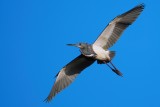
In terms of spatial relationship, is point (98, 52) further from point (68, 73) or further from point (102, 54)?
point (68, 73)

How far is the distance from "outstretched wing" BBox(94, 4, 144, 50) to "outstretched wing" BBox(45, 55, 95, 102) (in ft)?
2.73

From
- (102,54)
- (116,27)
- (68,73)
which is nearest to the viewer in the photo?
(102,54)

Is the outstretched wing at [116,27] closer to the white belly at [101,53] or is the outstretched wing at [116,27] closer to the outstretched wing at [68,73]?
the white belly at [101,53]

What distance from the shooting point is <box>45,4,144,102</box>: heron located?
19172mm

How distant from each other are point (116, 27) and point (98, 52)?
3.88 feet

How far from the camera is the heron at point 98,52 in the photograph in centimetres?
1917

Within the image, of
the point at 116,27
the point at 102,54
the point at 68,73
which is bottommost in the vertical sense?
the point at 102,54

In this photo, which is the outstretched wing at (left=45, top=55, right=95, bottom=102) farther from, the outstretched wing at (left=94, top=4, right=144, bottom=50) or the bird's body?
the outstretched wing at (left=94, top=4, right=144, bottom=50)

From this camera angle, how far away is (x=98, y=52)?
19266 mm

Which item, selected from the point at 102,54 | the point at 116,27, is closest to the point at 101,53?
the point at 102,54

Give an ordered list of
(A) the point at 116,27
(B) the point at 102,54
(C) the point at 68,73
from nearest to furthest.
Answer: (B) the point at 102,54
(A) the point at 116,27
(C) the point at 68,73

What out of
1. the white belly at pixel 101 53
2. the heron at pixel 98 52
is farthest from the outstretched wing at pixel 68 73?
the white belly at pixel 101 53

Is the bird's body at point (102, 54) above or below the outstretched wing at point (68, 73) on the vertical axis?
below

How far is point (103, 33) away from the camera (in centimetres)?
1975
